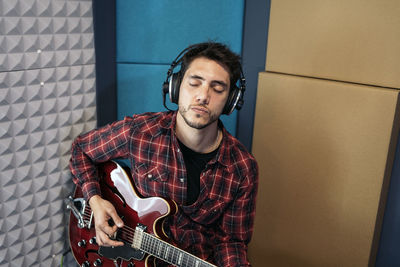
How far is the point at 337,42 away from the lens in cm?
158

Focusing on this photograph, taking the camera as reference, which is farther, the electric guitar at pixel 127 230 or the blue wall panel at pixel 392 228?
the blue wall panel at pixel 392 228

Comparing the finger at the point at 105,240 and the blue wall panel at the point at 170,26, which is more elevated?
the blue wall panel at the point at 170,26

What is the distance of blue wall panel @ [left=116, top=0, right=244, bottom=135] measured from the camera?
6.09 ft

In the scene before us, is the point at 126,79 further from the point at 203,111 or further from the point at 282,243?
the point at 282,243

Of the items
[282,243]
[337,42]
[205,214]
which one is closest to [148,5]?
[337,42]

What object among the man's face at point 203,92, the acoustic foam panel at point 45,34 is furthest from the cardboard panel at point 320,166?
the acoustic foam panel at point 45,34

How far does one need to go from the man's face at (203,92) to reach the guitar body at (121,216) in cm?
33

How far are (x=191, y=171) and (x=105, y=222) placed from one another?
0.38 meters

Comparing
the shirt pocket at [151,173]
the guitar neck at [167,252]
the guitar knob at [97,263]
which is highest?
the shirt pocket at [151,173]

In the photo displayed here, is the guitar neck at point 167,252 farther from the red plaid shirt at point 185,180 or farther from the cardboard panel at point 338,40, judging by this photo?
the cardboard panel at point 338,40

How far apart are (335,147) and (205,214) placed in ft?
1.93

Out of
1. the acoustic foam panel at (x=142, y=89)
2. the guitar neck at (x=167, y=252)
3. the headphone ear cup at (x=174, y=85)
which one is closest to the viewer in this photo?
the guitar neck at (x=167, y=252)

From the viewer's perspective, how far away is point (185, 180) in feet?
5.25

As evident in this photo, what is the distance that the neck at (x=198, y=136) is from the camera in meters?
1.60
